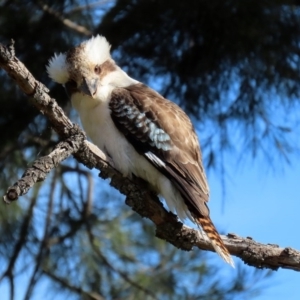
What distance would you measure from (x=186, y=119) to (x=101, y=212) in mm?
1500

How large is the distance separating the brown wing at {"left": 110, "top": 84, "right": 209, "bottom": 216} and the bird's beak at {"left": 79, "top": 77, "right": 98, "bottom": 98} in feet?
0.22

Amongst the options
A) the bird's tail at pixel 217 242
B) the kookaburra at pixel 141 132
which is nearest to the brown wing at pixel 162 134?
the kookaburra at pixel 141 132

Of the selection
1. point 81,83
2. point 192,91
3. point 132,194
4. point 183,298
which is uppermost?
point 192,91

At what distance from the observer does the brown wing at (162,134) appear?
2.68 meters

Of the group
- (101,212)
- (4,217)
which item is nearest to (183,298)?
(101,212)

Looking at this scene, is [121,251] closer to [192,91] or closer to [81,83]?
[192,91]

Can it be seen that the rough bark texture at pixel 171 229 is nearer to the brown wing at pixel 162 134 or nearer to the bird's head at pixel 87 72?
the brown wing at pixel 162 134

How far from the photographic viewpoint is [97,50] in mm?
3105

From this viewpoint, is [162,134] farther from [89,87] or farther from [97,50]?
[97,50]

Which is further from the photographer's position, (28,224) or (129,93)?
(28,224)

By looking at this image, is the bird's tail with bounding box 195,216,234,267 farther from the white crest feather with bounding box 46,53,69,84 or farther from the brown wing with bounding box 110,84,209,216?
the white crest feather with bounding box 46,53,69,84

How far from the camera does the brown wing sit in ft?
8.80

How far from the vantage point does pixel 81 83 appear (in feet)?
9.57

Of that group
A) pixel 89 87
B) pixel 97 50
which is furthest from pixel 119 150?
pixel 97 50
